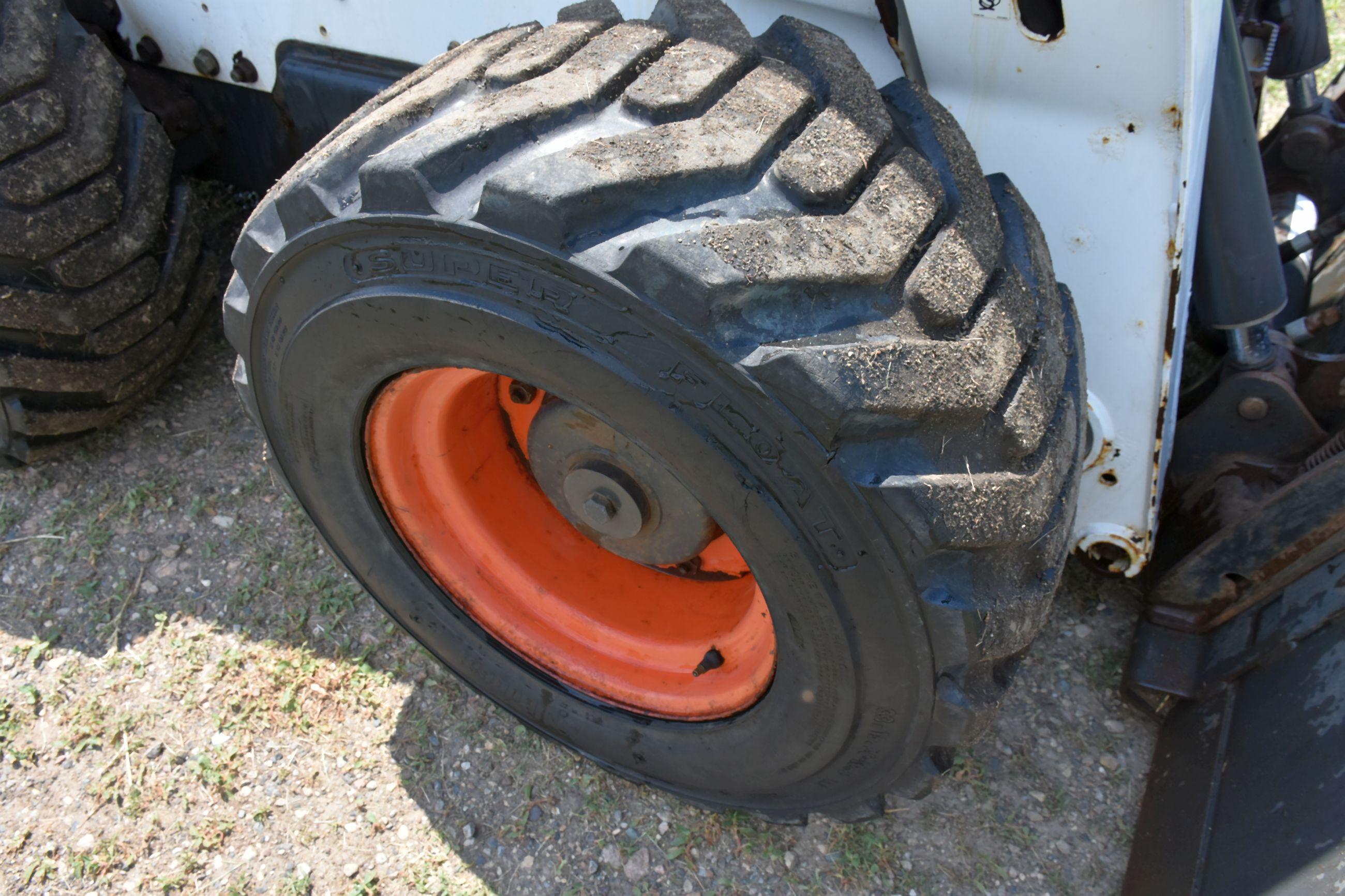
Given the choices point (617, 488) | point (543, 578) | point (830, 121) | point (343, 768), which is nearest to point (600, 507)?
point (617, 488)

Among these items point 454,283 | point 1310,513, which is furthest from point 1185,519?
point 454,283

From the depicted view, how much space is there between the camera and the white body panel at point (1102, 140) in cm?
140

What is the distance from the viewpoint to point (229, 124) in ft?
7.66

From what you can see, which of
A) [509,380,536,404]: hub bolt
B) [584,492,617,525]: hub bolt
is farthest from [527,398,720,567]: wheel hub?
[509,380,536,404]: hub bolt

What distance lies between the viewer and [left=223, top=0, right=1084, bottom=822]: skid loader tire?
113 cm

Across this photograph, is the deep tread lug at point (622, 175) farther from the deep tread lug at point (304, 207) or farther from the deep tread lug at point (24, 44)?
the deep tread lug at point (24, 44)

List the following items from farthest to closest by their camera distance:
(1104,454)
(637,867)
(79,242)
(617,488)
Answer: (79,242) < (637,867) < (1104,454) < (617,488)

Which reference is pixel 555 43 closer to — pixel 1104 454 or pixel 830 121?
pixel 830 121

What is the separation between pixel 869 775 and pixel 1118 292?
88cm

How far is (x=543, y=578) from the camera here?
→ 1.97 m

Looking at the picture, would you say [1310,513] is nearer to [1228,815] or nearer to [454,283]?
[1228,815]

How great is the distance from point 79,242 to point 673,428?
4.86 feet

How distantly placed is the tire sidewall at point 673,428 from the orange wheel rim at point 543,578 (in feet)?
0.28

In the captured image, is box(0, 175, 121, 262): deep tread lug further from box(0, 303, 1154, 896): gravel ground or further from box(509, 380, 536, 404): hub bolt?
box(509, 380, 536, 404): hub bolt
